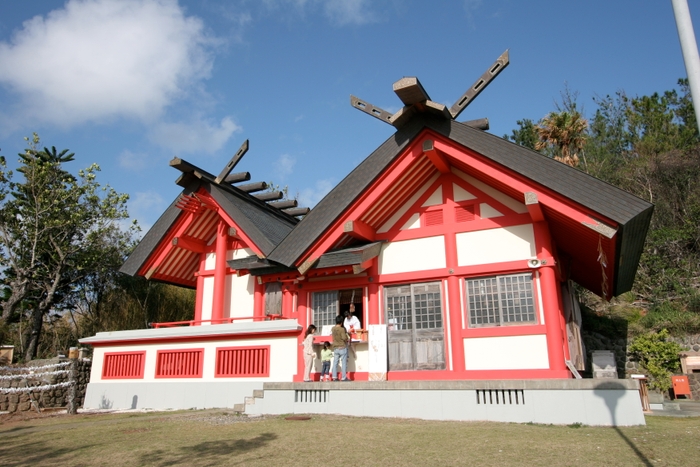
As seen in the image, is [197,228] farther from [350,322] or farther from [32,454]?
[32,454]

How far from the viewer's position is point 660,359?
53.0ft

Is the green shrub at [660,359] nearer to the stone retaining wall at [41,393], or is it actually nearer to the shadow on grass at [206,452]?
the shadow on grass at [206,452]

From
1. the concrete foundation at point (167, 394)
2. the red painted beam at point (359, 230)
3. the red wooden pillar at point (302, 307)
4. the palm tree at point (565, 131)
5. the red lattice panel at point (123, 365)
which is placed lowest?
the concrete foundation at point (167, 394)

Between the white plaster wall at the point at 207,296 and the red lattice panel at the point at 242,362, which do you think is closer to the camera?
the red lattice panel at the point at 242,362

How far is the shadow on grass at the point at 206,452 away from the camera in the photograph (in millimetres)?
6188

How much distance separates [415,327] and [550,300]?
3.28 metres

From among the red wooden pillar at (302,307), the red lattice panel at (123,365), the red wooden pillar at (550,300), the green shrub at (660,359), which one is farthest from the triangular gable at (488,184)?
the red lattice panel at (123,365)

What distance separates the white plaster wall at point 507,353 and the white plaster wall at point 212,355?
4610mm

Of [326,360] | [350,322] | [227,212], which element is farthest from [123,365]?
[350,322]

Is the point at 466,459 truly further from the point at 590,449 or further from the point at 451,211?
the point at 451,211

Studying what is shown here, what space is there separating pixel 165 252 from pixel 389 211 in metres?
8.22

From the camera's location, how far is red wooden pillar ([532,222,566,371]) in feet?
35.6

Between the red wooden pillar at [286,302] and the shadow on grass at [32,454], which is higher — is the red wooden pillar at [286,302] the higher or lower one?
the higher one

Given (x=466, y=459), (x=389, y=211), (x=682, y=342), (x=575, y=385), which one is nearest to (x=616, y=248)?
(x=575, y=385)
